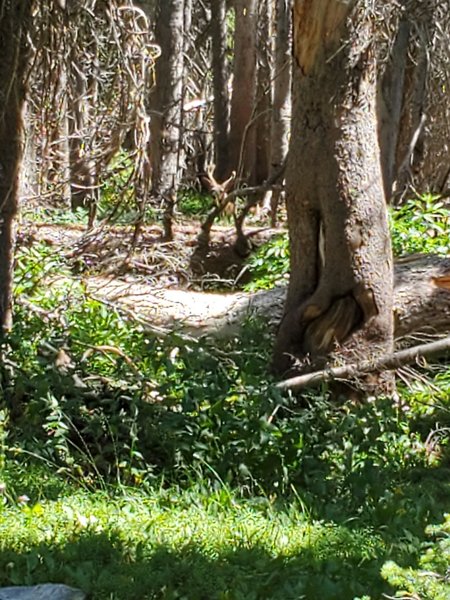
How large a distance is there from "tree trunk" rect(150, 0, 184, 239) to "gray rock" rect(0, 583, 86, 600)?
9740 mm

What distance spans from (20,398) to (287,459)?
190 cm

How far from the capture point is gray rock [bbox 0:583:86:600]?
180 inches

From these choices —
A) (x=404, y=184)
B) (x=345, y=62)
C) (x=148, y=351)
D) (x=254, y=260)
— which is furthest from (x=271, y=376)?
(x=404, y=184)

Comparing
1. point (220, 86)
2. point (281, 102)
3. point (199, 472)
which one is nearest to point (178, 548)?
point (199, 472)

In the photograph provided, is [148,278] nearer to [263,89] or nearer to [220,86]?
[220,86]

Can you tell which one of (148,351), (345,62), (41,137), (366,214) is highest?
(345,62)

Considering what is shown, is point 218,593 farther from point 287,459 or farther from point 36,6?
A: point 36,6

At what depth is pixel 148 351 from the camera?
791 centimetres

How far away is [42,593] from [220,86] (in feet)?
54.3

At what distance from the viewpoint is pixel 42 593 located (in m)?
4.61

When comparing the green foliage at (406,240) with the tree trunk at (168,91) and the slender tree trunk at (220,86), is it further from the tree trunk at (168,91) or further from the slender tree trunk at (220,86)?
the slender tree trunk at (220,86)

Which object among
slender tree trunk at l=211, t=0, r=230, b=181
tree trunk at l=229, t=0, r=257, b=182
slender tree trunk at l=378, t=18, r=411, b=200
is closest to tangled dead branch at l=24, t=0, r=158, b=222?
slender tree trunk at l=378, t=18, r=411, b=200

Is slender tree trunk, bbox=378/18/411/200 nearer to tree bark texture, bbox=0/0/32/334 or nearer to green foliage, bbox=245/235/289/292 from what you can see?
green foliage, bbox=245/235/289/292

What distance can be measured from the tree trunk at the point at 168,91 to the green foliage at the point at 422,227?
3.33 meters
